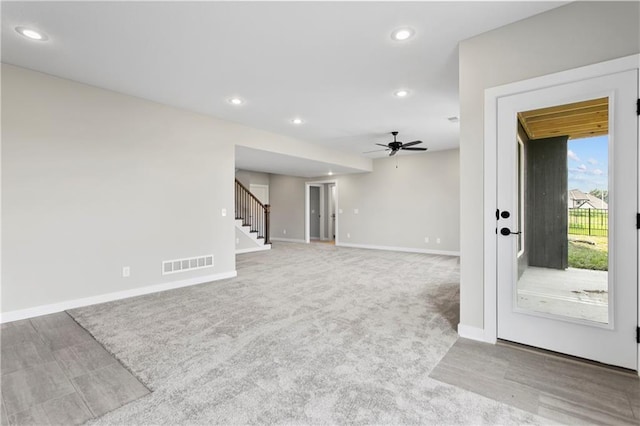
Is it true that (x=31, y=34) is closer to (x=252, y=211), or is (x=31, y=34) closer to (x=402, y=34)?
(x=402, y=34)

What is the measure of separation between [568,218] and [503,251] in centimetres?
55

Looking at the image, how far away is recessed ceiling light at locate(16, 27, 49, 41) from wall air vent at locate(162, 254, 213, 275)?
116 inches

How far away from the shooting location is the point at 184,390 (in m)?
1.93

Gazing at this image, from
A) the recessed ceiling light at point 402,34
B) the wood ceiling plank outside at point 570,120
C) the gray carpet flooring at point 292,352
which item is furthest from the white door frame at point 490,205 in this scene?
the recessed ceiling light at point 402,34

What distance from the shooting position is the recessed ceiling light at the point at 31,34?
2.58 m

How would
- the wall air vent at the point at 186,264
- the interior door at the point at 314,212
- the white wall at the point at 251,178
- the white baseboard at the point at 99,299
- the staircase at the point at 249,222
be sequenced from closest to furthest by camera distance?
the white baseboard at the point at 99,299, the wall air vent at the point at 186,264, the staircase at the point at 249,222, the white wall at the point at 251,178, the interior door at the point at 314,212

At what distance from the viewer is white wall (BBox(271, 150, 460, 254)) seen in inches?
307

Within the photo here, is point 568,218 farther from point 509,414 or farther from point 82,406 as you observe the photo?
point 82,406

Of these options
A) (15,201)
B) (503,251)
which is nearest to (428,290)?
(503,251)

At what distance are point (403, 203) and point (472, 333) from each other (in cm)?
615

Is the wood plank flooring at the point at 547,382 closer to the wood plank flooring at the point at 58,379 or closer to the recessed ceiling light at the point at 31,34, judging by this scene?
the wood plank flooring at the point at 58,379

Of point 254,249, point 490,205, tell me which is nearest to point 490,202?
point 490,205

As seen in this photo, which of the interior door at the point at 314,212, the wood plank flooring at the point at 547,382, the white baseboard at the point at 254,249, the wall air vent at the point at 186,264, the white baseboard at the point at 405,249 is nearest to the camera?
the wood plank flooring at the point at 547,382

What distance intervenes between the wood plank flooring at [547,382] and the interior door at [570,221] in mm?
154
